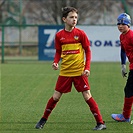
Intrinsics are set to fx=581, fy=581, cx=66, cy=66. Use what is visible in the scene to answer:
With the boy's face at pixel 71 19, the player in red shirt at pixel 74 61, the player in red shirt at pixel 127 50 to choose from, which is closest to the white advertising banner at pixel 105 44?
the player in red shirt at pixel 127 50

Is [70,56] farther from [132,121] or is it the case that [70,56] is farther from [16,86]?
[16,86]

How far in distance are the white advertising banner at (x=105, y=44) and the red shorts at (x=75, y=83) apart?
53.4 feet

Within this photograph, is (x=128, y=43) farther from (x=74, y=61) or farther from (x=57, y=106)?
(x=57, y=106)

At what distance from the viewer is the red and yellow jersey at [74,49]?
8812mm

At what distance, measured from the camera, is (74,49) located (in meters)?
8.84

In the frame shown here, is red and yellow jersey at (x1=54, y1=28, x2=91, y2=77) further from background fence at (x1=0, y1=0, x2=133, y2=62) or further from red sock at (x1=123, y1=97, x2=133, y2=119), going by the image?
background fence at (x1=0, y1=0, x2=133, y2=62)

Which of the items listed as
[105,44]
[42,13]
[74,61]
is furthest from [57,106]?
[42,13]

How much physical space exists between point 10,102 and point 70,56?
372 centimetres

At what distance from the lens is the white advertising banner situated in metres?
25.2

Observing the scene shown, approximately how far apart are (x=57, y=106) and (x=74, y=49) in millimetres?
3036

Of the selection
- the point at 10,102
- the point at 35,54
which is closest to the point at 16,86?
the point at 10,102

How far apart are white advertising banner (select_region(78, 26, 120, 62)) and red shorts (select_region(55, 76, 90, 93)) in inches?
641

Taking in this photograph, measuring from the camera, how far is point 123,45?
380 inches

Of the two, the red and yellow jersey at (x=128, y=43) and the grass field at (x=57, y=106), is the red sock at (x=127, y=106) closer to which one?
the grass field at (x=57, y=106)
